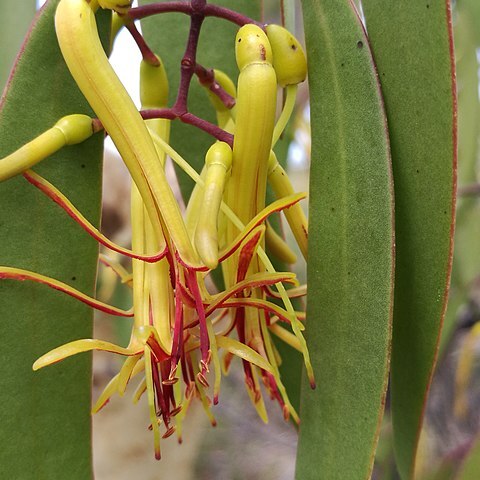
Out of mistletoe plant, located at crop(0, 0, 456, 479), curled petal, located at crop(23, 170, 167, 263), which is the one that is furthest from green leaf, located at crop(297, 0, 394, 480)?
curled petal, located at crop(23, 170, 167, 263)

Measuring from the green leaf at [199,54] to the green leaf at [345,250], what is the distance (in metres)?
0.20

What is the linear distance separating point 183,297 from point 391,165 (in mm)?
172

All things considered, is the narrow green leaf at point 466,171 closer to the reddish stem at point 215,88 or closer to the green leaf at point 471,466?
the green leaf at point 471,466

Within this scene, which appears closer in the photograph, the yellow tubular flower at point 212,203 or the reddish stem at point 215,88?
→ the yellow tubular flower at point 212,203

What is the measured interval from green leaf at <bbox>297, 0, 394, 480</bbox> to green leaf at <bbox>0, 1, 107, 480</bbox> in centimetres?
17

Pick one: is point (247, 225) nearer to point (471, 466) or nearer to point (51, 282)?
point (51, 282)

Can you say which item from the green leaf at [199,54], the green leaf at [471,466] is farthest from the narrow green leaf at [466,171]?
the green leaf at [199,54]

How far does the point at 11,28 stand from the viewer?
2.48ft

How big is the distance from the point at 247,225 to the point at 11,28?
1.42ft

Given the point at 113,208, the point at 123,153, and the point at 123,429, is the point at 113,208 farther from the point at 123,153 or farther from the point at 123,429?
the point at 123,153

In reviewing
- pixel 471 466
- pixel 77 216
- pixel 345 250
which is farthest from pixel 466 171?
pixel 77 216

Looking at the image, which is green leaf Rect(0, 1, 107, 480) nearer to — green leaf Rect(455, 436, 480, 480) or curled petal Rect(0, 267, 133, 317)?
curled petal Rect(0, 267, 133, 317)

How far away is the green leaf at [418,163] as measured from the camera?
0.47 m

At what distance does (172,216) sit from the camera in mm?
463
